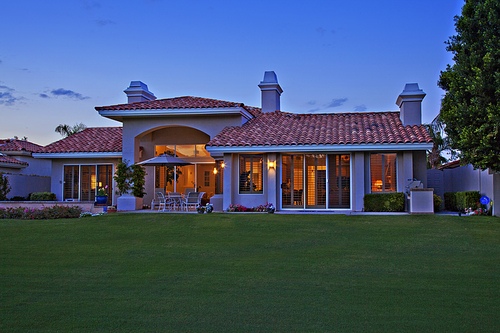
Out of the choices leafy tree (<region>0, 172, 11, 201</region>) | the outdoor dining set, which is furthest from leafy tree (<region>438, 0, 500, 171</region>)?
leafy tree (<region>0, 172, 11, 201</region>)

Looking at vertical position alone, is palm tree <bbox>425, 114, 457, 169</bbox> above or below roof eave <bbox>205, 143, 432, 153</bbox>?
above

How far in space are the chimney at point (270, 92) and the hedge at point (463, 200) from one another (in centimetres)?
978

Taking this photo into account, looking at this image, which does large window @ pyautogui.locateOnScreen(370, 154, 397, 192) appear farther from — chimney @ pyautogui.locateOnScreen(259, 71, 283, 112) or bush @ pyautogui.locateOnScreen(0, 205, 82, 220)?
bush @ pyautogui.locateOnScreen(0, 205, 82, 220)

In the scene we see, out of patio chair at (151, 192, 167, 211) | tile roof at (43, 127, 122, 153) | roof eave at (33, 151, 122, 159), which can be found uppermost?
tile roof at (43, 127, 122, 153)

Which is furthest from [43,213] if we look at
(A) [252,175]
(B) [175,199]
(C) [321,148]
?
(C) [321,148]

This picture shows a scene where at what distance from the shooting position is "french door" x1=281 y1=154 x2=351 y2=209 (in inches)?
676

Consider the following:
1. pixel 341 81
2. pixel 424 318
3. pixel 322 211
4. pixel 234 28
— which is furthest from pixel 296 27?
pixel 424 318

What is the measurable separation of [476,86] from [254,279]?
995cm

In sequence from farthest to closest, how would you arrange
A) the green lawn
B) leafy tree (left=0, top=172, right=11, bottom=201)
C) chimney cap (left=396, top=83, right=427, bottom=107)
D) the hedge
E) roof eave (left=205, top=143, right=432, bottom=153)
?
1. leafy tree (left=0, top=172, right=11, bottom=201)
2. chimney cap (left=396, top=83, right=427, bottom=107)
3. roof eave (left=205, top=143, right=432, bottom=153)
4. the hedge
5. the green lawn

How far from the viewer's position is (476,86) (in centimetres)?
1269

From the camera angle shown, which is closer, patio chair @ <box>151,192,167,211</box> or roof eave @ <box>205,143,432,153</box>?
roof eave @ <box>205,143,432,153</box>

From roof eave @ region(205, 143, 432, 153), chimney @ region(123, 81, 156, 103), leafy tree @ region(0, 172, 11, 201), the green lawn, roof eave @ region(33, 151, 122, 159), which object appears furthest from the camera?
chimney @ region(123, 81, 156, 103)

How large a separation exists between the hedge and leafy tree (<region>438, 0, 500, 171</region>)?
226 centimetres

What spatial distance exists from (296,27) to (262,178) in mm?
7097
